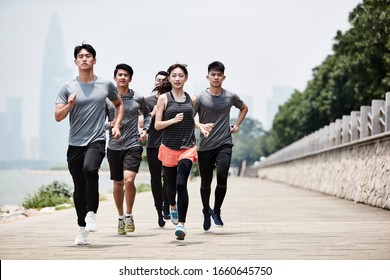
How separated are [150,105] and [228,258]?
3996 millimetres

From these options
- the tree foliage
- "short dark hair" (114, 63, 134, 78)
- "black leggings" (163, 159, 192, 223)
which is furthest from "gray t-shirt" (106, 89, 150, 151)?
the tree foliage

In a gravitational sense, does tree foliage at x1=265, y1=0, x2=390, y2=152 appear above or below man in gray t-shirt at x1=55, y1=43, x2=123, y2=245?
above

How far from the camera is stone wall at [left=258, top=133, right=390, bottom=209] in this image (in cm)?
1525

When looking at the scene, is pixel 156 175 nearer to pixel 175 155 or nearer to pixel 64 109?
pixel 175 155

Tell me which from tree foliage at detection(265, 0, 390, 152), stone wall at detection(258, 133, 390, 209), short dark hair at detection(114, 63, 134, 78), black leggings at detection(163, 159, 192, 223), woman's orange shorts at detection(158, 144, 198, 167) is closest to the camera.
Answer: black leggings at detection(163, 159, 192, 223)

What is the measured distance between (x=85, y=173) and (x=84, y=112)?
65 centimetres

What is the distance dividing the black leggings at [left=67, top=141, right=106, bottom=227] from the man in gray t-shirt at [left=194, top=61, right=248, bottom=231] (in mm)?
1780

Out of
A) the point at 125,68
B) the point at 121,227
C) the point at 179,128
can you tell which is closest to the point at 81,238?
the point at 121,227

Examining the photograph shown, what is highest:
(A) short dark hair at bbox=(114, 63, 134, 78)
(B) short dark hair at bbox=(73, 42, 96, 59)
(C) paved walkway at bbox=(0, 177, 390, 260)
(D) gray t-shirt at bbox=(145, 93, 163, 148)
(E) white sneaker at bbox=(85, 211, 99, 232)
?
(B) short dark hair at bbox=(73, 42, 96, 59)

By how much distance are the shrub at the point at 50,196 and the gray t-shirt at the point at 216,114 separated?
10.8 meters

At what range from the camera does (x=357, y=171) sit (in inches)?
718

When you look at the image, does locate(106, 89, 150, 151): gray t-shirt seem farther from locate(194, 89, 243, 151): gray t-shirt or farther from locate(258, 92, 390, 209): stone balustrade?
locate(258, 92, 390, 209): stone balustrade

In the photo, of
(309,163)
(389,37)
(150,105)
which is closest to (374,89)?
(389,37)

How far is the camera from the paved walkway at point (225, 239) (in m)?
7.61
